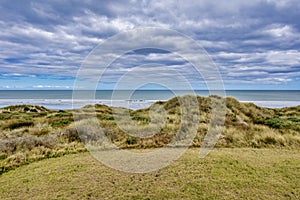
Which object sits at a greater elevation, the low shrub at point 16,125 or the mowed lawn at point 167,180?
the low shrub at point 16,125

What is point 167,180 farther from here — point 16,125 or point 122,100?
point 122,100

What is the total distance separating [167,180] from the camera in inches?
261

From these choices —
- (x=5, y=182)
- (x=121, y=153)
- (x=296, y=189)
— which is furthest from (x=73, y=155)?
(x=296, y=189)

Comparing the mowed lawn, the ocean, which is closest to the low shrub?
the ocean

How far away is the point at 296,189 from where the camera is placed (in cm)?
614

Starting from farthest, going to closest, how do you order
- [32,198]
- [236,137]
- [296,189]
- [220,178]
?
[236,137], [220,178], [296,189], [32,198]

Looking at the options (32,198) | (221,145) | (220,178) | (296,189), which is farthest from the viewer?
(221,145)

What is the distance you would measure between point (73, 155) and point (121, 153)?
2.01 meters

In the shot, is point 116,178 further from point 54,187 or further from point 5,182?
point 5,182

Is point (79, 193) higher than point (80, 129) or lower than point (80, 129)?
lower

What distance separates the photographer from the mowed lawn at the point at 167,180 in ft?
19.1

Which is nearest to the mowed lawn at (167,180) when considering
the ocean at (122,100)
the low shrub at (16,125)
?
the ocean at (122,100)

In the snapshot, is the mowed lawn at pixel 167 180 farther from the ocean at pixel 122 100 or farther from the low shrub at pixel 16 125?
the low shrub at pixel 16 125

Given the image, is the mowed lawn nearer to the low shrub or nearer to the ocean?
the ocean
